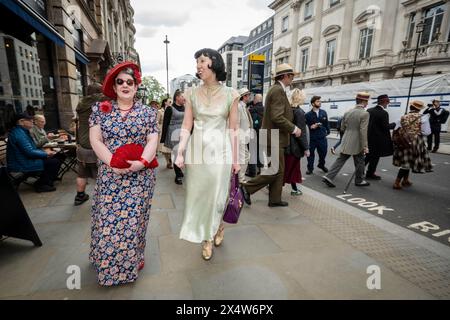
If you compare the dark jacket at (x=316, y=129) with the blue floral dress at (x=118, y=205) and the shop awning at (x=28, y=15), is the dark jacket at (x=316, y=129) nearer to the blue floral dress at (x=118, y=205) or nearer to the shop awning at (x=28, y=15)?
the blue floral dress at (x=118, y=205)

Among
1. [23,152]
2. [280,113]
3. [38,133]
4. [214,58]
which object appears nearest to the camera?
[214,58]

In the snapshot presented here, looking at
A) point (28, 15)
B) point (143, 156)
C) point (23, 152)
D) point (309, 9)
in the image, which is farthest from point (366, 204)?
point (309, 9)

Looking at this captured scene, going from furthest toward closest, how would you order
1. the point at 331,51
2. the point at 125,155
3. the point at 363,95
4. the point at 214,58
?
1. the point at 331,51
2. the point at 363,95
3. the point at 214,58
4. the point at 125,155

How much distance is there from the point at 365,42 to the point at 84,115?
2920 centimetres

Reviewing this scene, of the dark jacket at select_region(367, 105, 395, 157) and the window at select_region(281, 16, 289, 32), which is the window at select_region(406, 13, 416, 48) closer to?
the window at select_region(281, 16, 289, 32)

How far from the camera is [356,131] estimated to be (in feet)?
17.7

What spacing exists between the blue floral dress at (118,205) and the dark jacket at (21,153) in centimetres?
315

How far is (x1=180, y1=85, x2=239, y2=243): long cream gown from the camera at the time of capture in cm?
249

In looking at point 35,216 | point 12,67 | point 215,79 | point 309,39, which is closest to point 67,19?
point 12,67

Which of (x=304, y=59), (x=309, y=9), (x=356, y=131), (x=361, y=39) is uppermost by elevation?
(x=309, y=9)

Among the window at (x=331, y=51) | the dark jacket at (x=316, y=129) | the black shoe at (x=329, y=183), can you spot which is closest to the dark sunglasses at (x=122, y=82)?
the black shoe at (x=329, y=183)

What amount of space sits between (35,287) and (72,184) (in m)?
3.57

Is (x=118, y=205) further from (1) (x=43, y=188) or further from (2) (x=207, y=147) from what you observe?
(1) (x=43, y=188)
